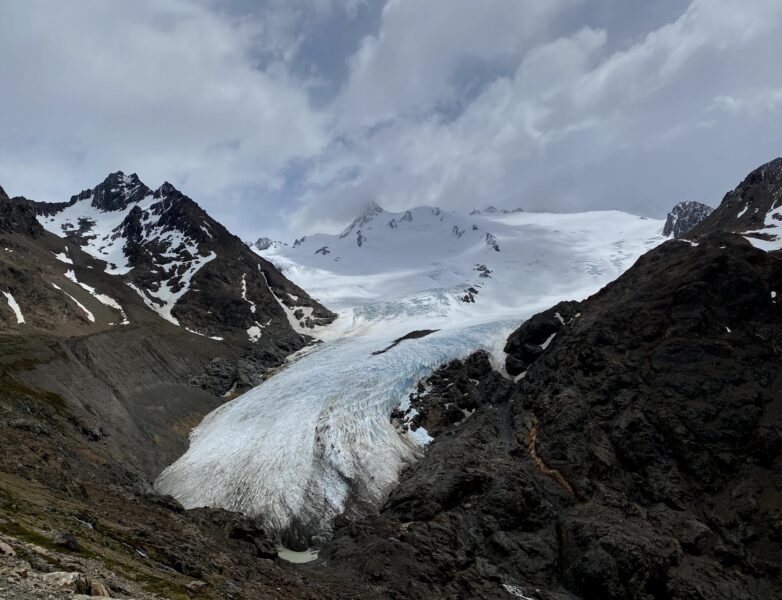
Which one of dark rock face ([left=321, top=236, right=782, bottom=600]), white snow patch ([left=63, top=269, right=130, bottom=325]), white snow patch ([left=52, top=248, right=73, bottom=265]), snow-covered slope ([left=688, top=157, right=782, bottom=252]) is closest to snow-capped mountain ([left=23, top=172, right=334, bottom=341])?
white snow patch ([left=63, top=269, right=130, bottom=325])

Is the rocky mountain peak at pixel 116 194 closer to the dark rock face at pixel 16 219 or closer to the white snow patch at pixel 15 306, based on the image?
the dark rock face at pixel 16 219

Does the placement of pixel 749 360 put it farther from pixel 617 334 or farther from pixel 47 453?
pixel 47 453

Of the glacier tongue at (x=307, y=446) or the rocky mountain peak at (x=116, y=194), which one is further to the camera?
the rocky mountain peak at (x=116, y=194)

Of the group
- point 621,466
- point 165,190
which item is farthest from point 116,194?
point 621,466

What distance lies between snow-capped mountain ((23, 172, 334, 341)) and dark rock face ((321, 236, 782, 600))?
63411 mm

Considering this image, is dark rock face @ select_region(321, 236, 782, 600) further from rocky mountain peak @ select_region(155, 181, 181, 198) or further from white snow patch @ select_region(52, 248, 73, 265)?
rocky mountain peak @ select_region(155, 181, 181, 198)

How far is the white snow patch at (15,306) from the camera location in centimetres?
6931

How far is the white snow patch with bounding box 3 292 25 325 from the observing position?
227 feet

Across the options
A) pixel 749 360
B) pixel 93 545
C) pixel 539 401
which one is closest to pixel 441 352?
pixel 539 401

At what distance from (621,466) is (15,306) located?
7579 centimetres

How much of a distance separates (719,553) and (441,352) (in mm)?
43318

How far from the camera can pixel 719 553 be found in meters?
39.6

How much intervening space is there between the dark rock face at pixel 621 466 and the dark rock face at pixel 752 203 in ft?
58.1

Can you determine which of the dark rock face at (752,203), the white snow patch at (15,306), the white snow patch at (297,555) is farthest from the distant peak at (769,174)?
the white snow patch at (15,306)
